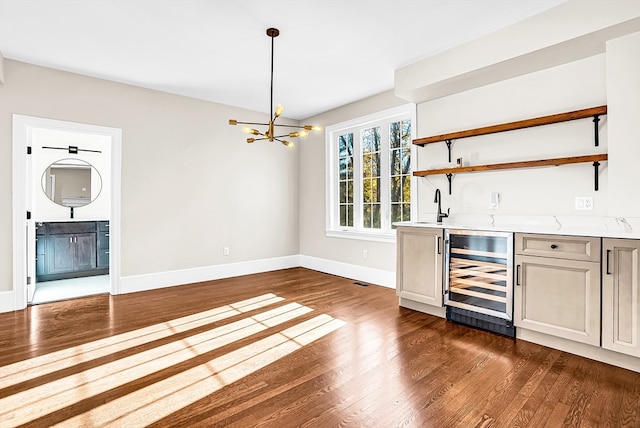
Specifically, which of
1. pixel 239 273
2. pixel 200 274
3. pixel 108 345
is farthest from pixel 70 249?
pixel 108 345

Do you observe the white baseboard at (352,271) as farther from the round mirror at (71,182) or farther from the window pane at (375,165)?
the round mirror at (71,182)

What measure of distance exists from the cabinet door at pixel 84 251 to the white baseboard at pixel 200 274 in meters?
1.48

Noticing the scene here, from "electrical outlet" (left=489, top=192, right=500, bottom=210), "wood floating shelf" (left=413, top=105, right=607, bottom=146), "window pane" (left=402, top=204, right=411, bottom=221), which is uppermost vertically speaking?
"wood floating shelf" (left=413, top=105, right=607, bottom=146)

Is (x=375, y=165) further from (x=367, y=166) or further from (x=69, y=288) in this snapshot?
(x=69, y=288)

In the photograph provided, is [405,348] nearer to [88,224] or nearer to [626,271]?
[626,271]

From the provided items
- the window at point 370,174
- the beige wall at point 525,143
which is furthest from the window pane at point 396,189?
the beige wall at point 525,143

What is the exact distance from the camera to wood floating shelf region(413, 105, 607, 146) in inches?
108

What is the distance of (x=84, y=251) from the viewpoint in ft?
17.3

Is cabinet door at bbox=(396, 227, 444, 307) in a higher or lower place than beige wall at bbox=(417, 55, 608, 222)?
lower

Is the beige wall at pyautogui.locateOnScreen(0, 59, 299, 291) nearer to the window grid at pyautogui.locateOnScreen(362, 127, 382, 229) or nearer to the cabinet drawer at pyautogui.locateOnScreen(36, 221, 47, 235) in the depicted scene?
the cabinet drawer at pyautogui.locateOnScreen(36, 221, 47, 235)

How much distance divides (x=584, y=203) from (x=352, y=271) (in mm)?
3056

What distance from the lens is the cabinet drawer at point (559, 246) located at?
2412 millimetres

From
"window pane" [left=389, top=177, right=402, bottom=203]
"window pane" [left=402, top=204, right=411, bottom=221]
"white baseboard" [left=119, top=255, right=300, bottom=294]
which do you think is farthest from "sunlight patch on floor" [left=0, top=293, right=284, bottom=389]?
"window pane" [left=389, top=177, right=402, bottom=203]

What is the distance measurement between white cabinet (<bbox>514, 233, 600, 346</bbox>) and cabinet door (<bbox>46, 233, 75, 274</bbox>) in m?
5.99
